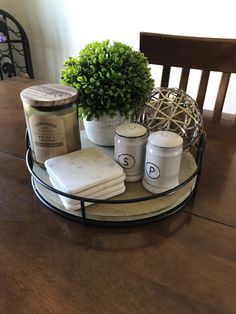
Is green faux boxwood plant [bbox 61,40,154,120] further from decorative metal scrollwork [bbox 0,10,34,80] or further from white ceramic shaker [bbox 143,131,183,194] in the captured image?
decorative metal scrollwork [bbox 0,10,34,80]

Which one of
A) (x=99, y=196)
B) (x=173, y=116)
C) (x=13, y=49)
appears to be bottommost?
(x=13, y=49)

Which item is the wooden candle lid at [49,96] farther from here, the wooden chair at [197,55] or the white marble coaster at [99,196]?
the wooden chair at [197,55]

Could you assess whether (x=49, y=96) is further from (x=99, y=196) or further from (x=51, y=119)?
(x=99, y=196)

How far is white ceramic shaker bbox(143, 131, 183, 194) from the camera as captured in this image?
1.63 feet

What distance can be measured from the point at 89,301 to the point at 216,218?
0.92 feet

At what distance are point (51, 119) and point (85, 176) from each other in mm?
126

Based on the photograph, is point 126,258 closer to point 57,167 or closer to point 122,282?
point 122,282

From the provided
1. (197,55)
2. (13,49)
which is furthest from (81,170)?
(13,49)

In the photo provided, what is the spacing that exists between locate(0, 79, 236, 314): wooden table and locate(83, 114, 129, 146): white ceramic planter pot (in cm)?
19

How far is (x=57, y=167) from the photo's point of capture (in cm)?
53

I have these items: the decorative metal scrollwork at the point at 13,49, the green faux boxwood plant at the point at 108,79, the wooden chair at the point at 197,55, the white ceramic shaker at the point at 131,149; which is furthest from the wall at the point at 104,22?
the white ceramic shaker at the point at 131,149

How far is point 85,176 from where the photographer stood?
0.51 metres

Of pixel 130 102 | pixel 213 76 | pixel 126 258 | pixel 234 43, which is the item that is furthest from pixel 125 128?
pixel 213 76

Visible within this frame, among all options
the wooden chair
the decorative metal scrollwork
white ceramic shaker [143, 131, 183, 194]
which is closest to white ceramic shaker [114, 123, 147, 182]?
white ceramic shaker [143, 131, 183, 194]
